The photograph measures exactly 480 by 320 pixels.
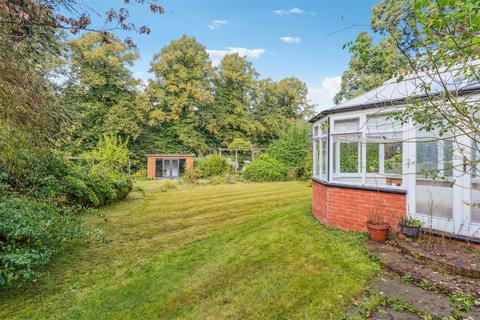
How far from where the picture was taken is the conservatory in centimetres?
430

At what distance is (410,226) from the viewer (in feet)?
15.4

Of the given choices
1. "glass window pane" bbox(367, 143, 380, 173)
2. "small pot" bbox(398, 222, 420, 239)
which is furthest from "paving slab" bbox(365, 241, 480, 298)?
"glass window pane" bbox(367, 143, 380, 173)

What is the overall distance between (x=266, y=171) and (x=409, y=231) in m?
12.2

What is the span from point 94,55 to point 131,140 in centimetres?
717

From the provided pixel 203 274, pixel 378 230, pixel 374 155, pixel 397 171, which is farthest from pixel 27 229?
pixel 374 155

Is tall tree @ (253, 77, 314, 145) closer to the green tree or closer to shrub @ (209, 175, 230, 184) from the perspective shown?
shrub @ (209, 175, 230, 184)

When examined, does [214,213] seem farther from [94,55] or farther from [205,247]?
[94,55]

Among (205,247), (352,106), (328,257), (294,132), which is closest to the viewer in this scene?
(328,257)

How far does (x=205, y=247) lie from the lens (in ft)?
16.5

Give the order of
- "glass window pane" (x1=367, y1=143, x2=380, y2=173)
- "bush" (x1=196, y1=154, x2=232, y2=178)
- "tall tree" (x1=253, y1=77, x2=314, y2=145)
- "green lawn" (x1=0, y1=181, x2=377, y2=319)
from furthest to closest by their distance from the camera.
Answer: "tall tree" (x1=253, y1=77, x2=314, y2=145), "bush" (x1=196, y1=154, x2=232, y2=178), "glass window pane" (x1=367, y1=143, x2=380, y2=173), "green lawn" (x1=0, y1=181, x2=377, y2=319)

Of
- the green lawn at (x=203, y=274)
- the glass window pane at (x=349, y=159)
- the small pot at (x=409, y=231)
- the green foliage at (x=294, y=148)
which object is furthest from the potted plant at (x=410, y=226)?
the green foliage at (x=294, y=148)

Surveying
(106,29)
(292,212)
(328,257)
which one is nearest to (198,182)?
(292,212)

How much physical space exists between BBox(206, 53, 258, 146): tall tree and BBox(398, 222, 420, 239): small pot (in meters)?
21.4

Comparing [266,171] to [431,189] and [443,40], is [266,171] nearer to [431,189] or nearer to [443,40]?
[431,189]
